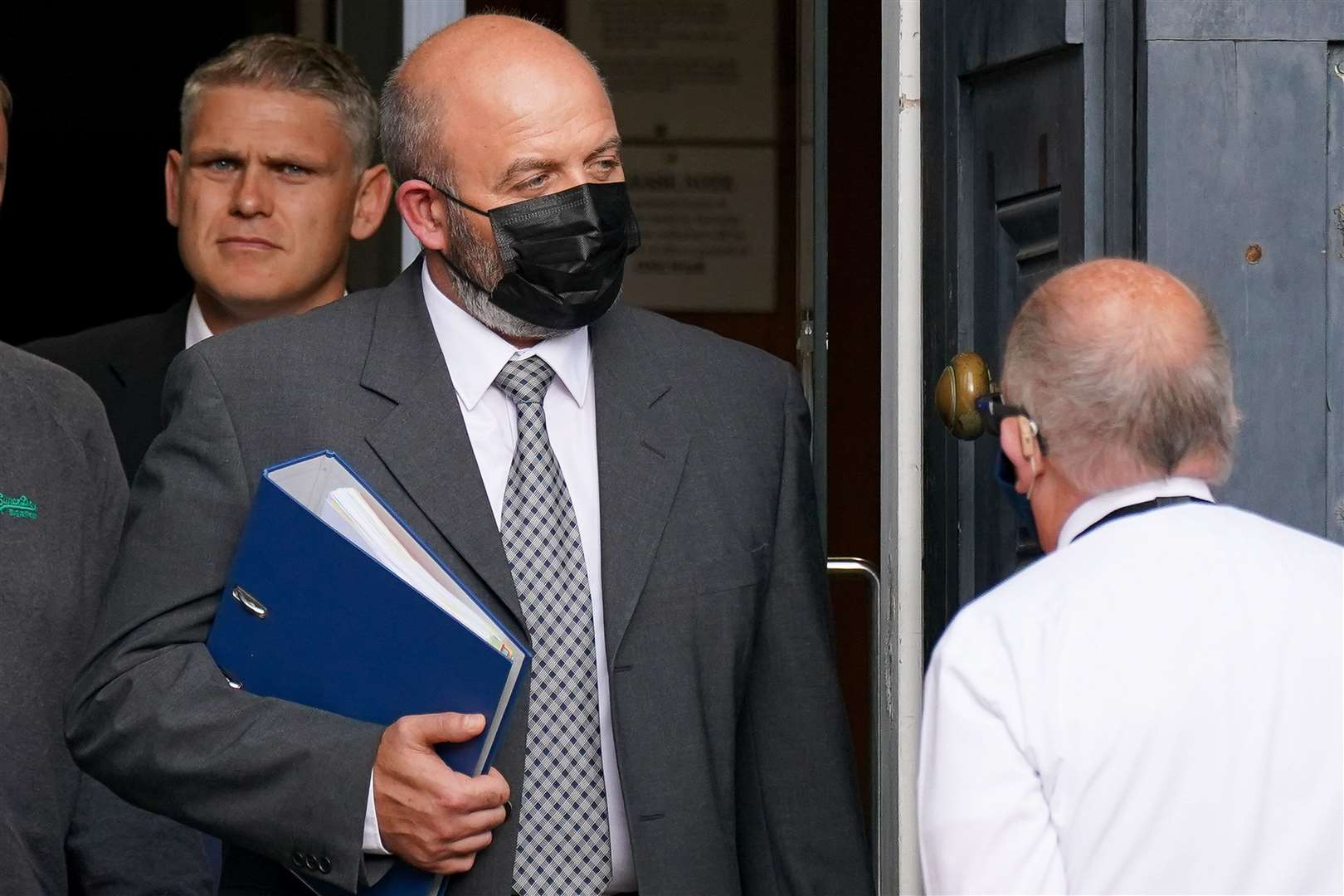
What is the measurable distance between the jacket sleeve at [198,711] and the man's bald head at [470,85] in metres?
0.45

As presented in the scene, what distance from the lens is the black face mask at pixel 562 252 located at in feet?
7.68

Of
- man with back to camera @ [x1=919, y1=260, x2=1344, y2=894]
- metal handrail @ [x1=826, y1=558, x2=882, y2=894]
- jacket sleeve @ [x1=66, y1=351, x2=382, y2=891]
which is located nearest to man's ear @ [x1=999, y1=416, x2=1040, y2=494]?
man with back to camera @ [x1=919, y1=260, x2=1344, y2=894]

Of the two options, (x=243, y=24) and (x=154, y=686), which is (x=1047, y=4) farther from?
(x=243, y=24)

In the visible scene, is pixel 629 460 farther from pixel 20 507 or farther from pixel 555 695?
pixel 20 507

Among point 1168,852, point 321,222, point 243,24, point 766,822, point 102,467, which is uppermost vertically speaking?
point 243,24

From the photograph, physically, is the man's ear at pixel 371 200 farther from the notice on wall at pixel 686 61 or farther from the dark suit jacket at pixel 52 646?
the notice on wall at pixel 686 61

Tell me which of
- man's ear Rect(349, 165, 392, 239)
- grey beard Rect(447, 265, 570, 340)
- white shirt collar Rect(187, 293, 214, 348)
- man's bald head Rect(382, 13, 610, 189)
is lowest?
white shirt collar Rect(187, 293, 214, 348)

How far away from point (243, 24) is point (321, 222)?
2472 millimetres

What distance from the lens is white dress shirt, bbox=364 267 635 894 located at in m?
2.25

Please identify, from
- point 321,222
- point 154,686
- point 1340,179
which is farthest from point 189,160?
point 1340,179

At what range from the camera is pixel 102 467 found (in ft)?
9.13

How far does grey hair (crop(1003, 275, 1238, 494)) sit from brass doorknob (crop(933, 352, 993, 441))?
286 millimetres

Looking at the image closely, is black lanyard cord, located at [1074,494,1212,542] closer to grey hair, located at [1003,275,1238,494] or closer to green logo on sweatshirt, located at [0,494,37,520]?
grey hair, located at [1003,275,1238,494]

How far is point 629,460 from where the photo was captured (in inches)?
92.7
